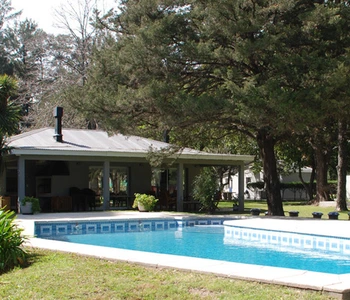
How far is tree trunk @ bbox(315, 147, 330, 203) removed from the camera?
29.3 m

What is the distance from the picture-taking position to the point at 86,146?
2145 centimetres

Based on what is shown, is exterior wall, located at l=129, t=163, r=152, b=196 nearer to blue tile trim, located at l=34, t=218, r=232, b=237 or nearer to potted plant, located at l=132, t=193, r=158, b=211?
potted plant, located at l=132, t=193, r=158, b=211

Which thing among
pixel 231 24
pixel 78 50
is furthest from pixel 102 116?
pixel 78 50

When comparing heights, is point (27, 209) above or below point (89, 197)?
below

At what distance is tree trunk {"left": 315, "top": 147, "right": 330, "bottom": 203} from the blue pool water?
14401 mm

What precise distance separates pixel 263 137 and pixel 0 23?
36.3 m

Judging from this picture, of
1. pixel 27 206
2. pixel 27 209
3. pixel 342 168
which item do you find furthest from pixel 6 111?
pixel 342 168

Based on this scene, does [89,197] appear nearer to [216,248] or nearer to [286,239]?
[286,239]

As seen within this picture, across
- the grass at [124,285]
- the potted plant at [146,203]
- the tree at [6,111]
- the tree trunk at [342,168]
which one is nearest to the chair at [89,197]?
the potted plant at [146,203]

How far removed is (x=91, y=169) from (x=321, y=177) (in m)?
13.9

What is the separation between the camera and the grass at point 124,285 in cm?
603

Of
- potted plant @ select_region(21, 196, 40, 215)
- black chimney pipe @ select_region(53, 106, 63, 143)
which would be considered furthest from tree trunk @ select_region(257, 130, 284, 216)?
potted plant @ select_region(21, 196, 40, 215)

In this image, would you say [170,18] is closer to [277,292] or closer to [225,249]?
[225,249]

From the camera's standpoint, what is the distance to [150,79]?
671 inches
